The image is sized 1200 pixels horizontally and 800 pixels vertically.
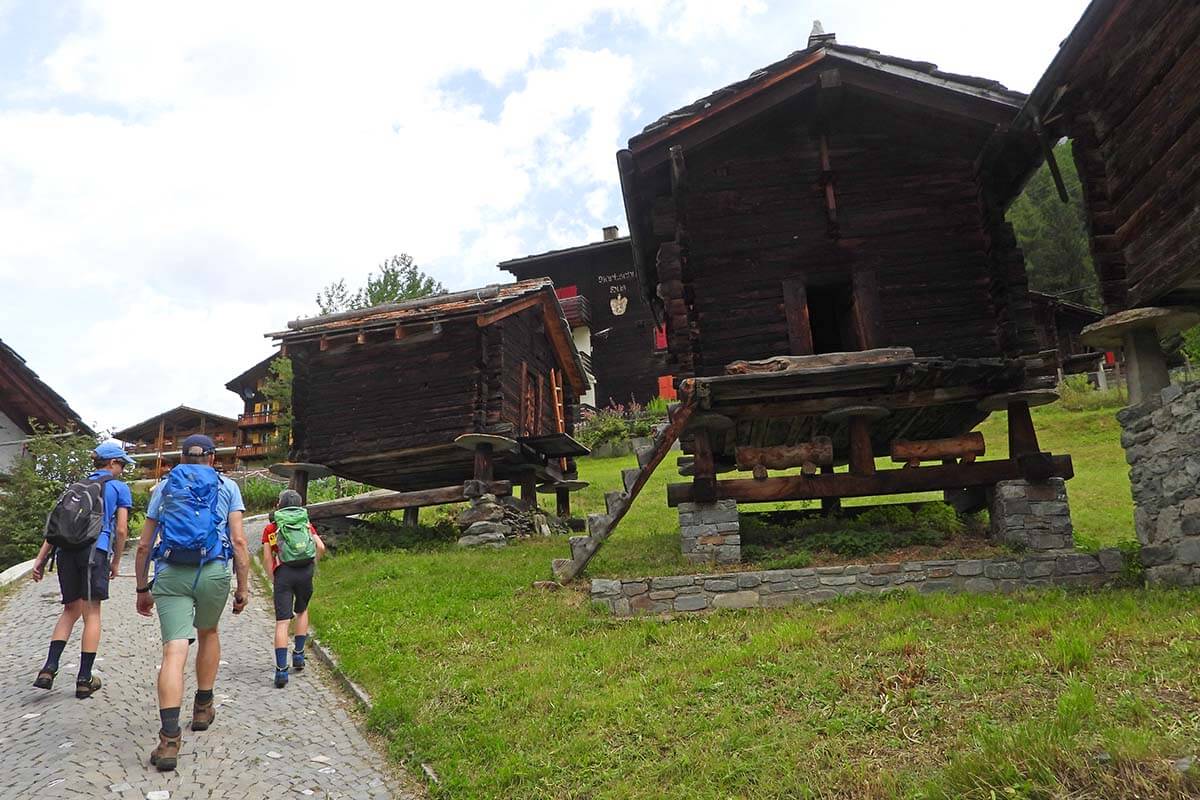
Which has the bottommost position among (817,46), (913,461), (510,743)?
(510,743)

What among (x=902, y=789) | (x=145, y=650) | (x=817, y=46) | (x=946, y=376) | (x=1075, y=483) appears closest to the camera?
(x=902, y=789)

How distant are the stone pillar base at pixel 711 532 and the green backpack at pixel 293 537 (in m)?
4.56

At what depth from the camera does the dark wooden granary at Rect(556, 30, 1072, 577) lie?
1035 centimetres

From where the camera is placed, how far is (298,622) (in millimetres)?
8078

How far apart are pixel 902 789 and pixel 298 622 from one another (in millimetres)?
6062

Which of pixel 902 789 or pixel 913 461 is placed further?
pixel 913 461

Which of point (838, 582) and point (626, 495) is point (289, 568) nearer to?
point (626, 495)

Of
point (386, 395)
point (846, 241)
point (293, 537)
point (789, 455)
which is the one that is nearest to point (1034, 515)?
point (789, 455)

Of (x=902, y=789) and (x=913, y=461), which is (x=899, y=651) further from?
(x=913, y=461)

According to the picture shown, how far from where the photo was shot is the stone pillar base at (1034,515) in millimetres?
9812

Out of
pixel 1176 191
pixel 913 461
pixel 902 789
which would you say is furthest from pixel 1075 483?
pixel 902 789

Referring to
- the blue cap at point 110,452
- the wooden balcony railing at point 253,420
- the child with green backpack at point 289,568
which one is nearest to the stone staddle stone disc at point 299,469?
the child with green backpack at point 289,568

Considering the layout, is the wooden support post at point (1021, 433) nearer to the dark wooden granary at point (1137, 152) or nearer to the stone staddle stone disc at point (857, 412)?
the dark wooden granary at point (1137, 152)

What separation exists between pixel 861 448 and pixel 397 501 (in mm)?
10187
